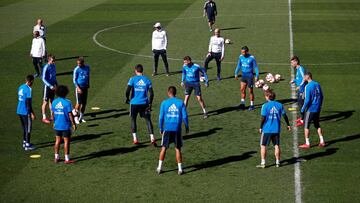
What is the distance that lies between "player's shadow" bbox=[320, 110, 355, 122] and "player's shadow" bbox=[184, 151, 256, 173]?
4.37 m

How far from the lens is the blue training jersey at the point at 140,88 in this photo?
1978cm

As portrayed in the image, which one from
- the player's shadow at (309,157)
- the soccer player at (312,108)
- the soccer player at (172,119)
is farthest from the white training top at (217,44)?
the soccer player at (172,119)

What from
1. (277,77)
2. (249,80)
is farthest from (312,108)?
(277,77)

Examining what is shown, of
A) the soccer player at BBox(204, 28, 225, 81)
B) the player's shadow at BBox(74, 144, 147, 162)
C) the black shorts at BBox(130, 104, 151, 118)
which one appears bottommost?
the player's shadow at BBox(74, 144, 147, 162)

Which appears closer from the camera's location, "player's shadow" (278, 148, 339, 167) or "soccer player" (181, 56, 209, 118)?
"player's shadow" (278, 148, 339, 167)

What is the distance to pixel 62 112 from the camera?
58.6ft

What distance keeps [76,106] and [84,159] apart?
4123mm

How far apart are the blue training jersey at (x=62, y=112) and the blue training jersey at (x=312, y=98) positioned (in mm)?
6601

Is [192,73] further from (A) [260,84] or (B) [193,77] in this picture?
(A) [260,84]

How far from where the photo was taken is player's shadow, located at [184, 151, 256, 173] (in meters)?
18.0

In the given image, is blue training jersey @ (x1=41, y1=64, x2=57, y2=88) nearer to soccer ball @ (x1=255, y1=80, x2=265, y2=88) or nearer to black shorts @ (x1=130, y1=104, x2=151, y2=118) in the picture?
black shorts @ (x1=130, y1=104, x2=151, y2=118)

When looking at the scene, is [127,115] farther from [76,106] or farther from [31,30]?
[31,30]

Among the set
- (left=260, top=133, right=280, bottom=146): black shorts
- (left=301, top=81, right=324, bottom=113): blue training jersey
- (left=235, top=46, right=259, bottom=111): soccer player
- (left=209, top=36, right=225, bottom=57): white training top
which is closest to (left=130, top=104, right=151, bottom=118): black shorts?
(left=260, top=133, right=280, bottom=146): black shorts

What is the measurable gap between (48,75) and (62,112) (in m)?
4.56
